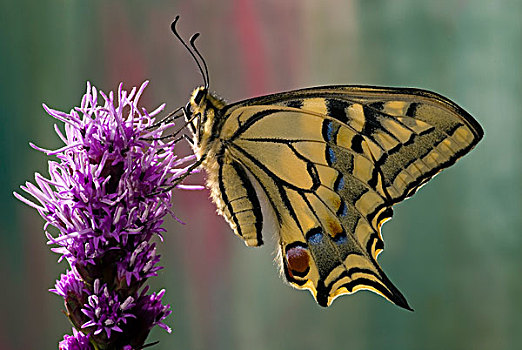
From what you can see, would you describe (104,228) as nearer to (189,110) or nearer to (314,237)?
(189,110)

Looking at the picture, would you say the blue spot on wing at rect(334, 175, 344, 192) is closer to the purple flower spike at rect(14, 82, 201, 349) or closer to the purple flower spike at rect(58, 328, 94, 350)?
the purple flower spike at rect(14, 82, 201, 349)

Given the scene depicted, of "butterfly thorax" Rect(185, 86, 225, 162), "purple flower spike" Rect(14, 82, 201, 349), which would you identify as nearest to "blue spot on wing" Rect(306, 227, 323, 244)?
"butterfly thorax" Rect(185, 86, 225, 162)

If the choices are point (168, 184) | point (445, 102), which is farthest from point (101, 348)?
point (445, 102)

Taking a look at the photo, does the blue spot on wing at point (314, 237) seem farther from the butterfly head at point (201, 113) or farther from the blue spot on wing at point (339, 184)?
the butterfly head at point (201, 113)

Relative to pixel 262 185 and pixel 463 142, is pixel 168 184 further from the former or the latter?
pixel 463 142

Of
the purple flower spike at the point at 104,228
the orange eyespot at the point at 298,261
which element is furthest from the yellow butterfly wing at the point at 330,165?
the purple flower spike at the point at 104,228

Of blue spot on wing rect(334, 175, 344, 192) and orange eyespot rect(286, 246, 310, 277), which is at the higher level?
blue spot on wing rect(334, 175, 344, 192)

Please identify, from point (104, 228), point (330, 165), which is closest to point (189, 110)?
point (330, 165)
